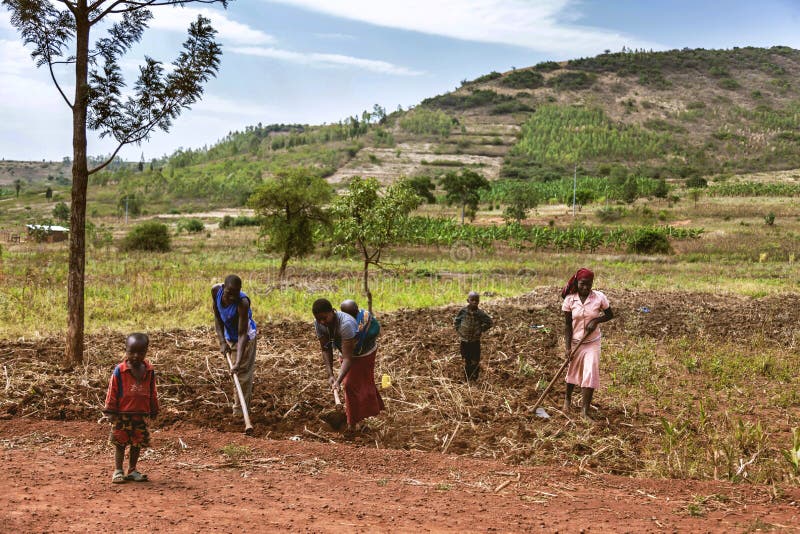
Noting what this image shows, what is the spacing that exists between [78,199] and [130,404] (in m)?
4.18

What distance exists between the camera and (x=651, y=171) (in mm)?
82875

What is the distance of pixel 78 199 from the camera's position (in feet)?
25.8

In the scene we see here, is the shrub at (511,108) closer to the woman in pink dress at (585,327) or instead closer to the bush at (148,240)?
the bush at (148,240)

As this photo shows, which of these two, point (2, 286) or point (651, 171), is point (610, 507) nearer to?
point (2, 286)

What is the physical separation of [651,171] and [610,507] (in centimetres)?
8522

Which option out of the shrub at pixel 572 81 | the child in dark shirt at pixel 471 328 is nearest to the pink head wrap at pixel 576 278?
the child in dark shirt at pixel 471 328

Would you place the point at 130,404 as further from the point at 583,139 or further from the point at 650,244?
the point at 583,139

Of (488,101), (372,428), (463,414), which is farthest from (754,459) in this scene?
(488,101)

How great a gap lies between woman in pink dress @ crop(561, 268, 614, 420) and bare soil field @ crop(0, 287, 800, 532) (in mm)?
430

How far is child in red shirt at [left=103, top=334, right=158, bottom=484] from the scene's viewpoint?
4578 millimetres

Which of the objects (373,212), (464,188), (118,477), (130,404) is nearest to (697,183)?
(464,188)

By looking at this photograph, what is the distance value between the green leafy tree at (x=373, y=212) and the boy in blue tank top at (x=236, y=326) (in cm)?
646

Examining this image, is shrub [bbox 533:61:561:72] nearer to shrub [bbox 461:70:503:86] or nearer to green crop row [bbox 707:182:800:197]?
shrub [bbox 461:70:503:86]

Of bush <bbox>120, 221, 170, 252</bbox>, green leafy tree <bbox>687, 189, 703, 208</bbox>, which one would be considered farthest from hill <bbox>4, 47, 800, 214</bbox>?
bush <bbox>120, 221, 170, 252</bbox>
